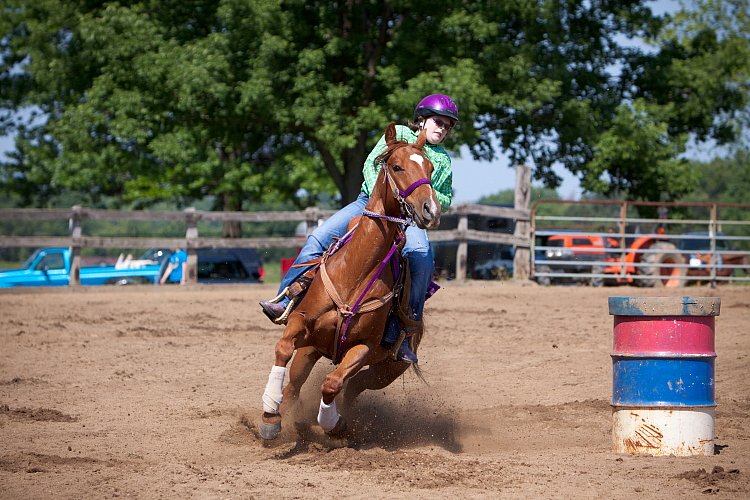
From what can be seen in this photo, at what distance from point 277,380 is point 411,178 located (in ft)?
5.31

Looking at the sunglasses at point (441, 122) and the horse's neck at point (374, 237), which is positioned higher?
the sunglasses at point (441, 122)

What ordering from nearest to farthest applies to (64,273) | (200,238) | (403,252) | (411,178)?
(411,178)
(403,252)
(200,238)
(64,273)

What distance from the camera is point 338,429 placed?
666 cm

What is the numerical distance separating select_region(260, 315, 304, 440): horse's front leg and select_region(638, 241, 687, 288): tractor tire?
16.1 m

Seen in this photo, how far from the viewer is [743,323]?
13047mm

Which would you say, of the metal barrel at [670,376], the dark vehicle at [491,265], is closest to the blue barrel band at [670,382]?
the metal barrel at [670,376]

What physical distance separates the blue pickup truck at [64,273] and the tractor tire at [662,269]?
11.0m

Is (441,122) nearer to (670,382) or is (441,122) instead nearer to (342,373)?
(342,373)

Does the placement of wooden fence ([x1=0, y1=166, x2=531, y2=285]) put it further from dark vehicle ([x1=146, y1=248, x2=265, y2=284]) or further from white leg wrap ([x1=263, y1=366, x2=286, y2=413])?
white leg wrap ([x1=263, y1=366, x2=286, y2=413])

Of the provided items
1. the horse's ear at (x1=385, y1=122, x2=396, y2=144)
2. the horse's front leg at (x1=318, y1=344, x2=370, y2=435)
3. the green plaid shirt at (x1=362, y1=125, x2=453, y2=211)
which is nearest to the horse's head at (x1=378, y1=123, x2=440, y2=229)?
the horse's ear at (x1=385, y1=122, x2=396, y2=144)

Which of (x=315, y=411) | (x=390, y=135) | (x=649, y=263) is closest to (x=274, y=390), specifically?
(x=315, y=411)

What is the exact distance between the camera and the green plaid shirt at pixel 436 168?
256 inches

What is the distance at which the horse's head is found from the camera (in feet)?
18.4

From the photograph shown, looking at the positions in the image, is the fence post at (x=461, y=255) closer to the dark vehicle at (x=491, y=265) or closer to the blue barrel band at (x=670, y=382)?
the dark vehicle at (x=491, y=265)
